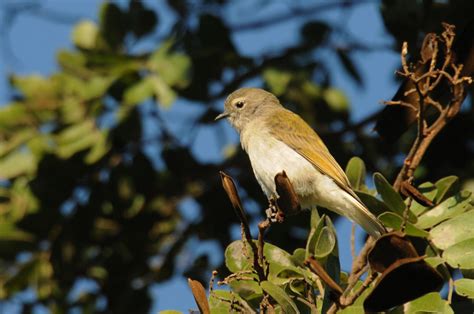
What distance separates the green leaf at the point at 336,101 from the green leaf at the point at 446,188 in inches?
94.6

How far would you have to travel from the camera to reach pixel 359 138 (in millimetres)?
5262

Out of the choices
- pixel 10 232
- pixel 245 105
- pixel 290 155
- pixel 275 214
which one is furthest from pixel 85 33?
pixel 275 214

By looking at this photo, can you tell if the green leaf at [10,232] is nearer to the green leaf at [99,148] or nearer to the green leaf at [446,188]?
the green leaf at [99,148]

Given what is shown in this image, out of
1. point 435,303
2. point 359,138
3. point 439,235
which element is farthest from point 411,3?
point 435,303

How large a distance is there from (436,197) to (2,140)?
3013mm

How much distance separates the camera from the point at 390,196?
3.06 metres

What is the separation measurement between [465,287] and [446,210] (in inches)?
17.1

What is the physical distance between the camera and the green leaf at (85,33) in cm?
542

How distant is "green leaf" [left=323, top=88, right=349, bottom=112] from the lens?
5551mm

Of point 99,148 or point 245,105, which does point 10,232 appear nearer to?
point 99,148

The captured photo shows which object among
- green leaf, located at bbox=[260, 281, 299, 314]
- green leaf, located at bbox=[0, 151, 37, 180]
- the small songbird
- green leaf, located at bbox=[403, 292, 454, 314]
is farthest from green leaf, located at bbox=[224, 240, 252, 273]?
green leaf, located at bbox=[0, 151, 37, 180]

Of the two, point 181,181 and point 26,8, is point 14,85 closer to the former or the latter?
point 26,8

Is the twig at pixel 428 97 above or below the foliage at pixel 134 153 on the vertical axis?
below

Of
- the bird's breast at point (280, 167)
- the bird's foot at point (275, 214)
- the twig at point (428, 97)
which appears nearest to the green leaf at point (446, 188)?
the twig at point (428, 97)
